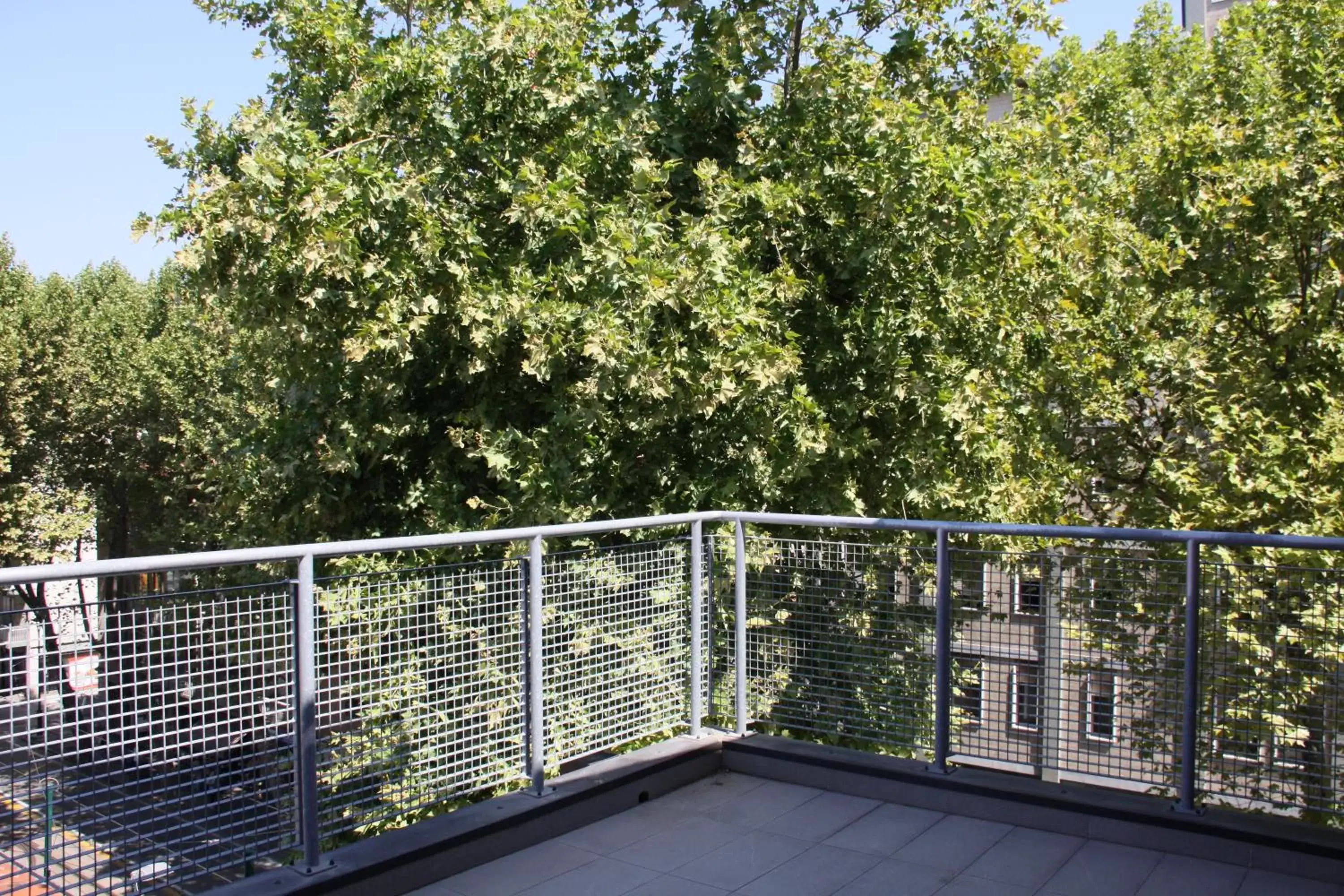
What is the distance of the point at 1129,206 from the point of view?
52.1 feet

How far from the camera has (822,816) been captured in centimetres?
487

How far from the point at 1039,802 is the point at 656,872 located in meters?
1.77

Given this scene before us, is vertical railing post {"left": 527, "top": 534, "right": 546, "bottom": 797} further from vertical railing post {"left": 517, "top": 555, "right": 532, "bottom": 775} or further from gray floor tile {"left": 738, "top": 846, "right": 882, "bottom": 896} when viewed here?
gray floor tile {"left": 738, "top": 846, "right": 882, "bottom": 896}

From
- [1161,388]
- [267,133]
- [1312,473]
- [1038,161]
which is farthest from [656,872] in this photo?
[1161,388]

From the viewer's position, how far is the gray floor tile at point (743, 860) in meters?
4.14

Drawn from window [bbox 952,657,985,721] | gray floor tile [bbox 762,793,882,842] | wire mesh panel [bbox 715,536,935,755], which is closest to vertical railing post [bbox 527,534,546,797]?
gray floor tile [bbox 762,793,882,842]

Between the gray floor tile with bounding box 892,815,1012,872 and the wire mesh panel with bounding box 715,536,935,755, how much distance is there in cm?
56

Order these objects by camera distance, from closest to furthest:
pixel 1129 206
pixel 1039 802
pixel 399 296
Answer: pixel 1039 802 < pixel 399 296 < pixel 1129 206

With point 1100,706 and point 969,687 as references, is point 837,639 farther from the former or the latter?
point 1100,706

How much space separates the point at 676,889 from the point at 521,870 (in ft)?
2.19

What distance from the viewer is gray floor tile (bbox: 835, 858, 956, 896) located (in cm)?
396

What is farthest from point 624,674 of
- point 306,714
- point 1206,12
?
point 1206,12

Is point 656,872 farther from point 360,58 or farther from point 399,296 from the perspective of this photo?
point 360,58

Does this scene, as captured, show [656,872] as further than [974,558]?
No
